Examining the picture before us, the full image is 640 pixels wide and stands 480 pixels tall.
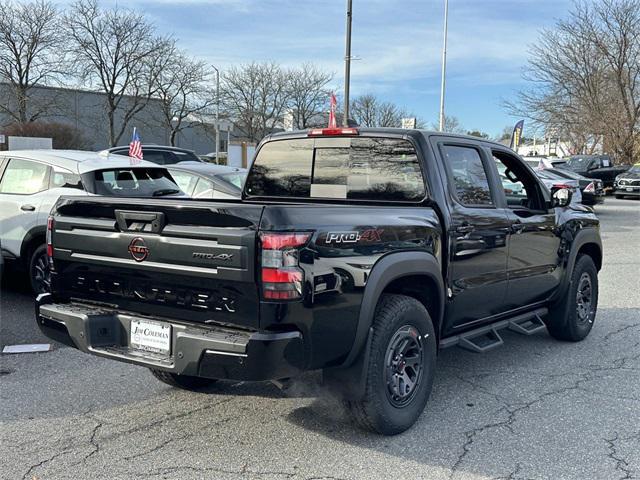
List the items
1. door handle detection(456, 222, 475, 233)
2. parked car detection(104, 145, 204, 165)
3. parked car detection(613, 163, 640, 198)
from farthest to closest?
parked car detection(613, 163, 640, 198) < parked car detection(104, 145, 204, 165) < door handle detection(456, 222, 475, 233)

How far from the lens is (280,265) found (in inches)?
116

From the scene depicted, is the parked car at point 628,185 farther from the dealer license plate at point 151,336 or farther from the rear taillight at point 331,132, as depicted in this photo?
the dealer license plate at point 151,336

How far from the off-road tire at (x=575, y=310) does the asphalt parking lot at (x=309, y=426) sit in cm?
37

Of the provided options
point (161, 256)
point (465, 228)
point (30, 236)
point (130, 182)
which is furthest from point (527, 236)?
point (30, 236)

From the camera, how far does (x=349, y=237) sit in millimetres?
Result: 3260

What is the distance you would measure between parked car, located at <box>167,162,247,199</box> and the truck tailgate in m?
4.86

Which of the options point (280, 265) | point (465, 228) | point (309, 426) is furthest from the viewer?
point (465, 228)

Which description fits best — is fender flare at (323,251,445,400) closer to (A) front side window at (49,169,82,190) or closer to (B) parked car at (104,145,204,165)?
(A) front side window at (49,169,82,190)

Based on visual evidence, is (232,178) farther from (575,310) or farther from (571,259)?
(575,310)

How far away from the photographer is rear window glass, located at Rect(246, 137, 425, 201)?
4.17m

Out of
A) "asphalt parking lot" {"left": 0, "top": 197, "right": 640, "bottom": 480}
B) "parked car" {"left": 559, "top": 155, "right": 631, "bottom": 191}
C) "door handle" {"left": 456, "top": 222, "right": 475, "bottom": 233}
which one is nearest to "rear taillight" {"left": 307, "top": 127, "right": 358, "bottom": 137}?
"door handle" {"left": 456, "top": 222, "right": 475, "bottom": 233}

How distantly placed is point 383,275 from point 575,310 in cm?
308

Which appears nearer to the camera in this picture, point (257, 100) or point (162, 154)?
point (162, 154)

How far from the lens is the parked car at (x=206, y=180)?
8.62m
